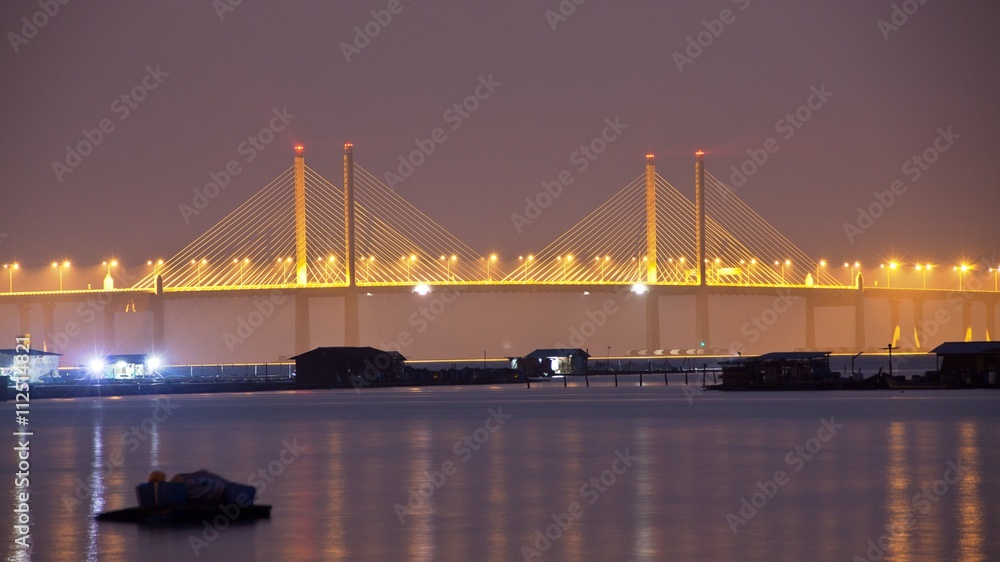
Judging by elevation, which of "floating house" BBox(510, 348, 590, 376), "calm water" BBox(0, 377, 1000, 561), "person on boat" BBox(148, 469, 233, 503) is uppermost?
"floating house" BBox(510, 348, 590, 376)

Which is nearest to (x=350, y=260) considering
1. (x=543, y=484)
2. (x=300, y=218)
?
(x=300, y=218)

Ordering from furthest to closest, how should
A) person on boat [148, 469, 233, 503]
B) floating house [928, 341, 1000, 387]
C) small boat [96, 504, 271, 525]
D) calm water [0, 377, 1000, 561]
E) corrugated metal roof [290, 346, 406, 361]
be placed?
corrugated metal roof [290, 346, 406, 361] < floating house [928, 341, 1000, 387] < person on boat [148, 469, 233, 503] < small boat [96, 504, 271, 525] < calm water [0, 377, 1000, 561]

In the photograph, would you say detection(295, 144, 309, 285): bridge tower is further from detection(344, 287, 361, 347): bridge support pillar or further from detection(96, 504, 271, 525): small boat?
detection(96, 504, 271, 525): small boat

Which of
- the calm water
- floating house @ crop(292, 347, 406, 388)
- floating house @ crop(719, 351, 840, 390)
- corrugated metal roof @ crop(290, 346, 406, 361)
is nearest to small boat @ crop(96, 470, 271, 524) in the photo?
the calm water

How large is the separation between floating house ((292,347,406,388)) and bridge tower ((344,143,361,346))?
3269mm

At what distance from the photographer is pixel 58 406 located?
31.1m

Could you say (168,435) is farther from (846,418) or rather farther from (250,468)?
(846,418)

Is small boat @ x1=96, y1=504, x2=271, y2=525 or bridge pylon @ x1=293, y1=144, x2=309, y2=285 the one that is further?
bridge pylon @ x1=293, y1=144, x2=309, y2=285

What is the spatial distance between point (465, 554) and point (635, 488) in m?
3.78

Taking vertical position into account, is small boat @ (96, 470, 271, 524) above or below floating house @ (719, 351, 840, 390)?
below

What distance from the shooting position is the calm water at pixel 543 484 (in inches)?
361

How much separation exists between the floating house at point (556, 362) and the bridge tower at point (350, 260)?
7.93 meters

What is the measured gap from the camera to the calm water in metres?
9.18

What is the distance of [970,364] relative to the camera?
130 ft
